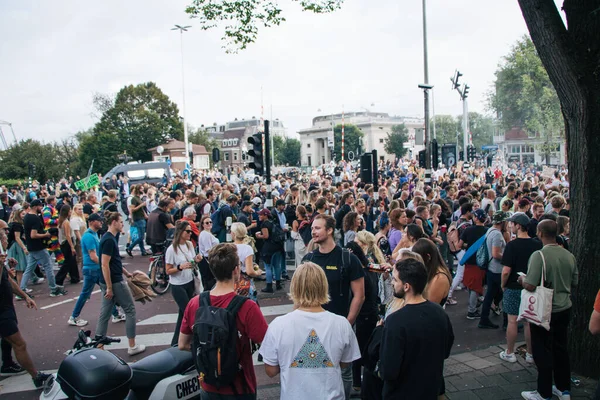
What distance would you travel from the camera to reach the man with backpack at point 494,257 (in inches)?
256

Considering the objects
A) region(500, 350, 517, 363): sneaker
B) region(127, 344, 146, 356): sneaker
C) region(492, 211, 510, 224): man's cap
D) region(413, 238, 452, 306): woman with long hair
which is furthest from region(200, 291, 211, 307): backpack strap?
region(492, 211, 510, 224): man's cap

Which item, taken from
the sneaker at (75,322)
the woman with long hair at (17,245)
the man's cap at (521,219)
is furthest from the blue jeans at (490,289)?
the woman with long hair at (17,245)

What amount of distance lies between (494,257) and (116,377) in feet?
17.0

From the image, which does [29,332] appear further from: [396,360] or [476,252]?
[476,252]

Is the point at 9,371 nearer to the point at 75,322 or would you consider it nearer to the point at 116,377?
the point at 75,322

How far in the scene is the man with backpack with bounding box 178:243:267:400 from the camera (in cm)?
301

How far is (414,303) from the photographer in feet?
9.92

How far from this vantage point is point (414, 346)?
2891mm

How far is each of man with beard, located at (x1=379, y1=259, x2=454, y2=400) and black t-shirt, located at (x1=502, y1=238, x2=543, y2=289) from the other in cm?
276

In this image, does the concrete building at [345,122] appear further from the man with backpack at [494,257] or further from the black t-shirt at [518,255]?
the black t-shirt at [518,255]

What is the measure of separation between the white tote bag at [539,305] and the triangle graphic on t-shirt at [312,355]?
2663 millimetres

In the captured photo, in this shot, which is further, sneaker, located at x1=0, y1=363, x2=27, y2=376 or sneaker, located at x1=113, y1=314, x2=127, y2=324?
sneaker, located at x1=113, y1=314, x2=127, y2=324

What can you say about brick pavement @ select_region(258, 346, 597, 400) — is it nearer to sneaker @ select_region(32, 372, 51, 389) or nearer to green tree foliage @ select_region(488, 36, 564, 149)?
sneaker @ select_region(32, 372, 51, 389)

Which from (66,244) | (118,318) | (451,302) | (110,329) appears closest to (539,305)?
(451,302)
